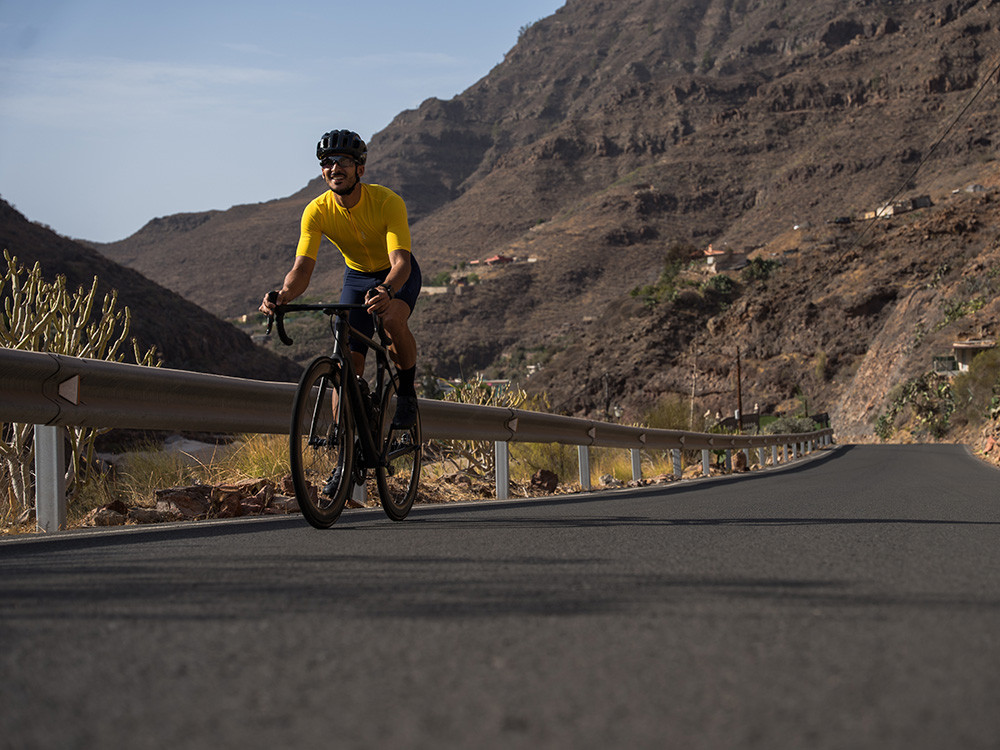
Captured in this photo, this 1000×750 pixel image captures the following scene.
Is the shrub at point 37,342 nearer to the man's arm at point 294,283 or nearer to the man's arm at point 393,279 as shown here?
the man's arm at point 294,283

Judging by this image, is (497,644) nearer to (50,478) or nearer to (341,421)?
(341,421)

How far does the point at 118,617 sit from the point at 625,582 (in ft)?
5.25

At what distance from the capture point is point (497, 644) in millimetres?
2451

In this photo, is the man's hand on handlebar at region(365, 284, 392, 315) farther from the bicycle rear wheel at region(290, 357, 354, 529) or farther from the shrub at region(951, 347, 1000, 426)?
the shrub at region(951, 347, 1000, 426)

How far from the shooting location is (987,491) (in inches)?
417

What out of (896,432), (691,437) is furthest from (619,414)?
(691,437)

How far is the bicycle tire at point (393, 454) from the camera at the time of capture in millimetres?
5805

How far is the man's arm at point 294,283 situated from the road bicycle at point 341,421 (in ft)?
0.21

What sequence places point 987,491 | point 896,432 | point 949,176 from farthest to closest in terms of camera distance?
point 949,176, point 896,432, point 987,491

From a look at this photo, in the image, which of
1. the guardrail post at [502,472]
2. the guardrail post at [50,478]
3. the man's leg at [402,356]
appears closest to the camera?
the guardrail post at [50,478]

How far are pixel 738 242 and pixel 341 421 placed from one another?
119921 millimetres

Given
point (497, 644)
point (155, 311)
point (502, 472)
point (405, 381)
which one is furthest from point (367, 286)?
point (155, 311)

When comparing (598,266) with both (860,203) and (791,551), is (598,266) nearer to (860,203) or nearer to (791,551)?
(860,203)

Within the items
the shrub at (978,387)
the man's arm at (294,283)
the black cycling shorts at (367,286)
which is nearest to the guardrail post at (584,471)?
the black cycling shorts at (367,286)
